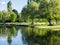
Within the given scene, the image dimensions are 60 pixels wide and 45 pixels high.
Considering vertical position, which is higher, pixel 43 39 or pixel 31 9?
pixel 31 9

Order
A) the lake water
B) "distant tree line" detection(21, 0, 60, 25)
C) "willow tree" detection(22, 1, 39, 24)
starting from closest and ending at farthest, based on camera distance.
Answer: the lake water < "distant tree line" detection(21, 0, 60, 25) < "willow tree" detection(22, 1, 39, 24)

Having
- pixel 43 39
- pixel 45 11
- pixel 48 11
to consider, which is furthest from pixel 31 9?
pixel 43 39

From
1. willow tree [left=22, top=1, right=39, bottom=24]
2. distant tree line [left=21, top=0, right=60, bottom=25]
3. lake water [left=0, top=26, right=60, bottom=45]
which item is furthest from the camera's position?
willow tree [left=22, top=1, right=39, bottom=24]

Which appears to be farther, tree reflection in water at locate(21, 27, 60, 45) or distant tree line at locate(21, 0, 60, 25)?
distant tree line at locate(21, 0, 60, 25)

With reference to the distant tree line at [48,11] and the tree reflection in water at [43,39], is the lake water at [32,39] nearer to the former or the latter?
the tree reflection in water at [43,39]

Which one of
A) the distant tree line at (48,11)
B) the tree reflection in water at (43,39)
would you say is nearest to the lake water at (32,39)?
the tree reflection in water at (43,39)

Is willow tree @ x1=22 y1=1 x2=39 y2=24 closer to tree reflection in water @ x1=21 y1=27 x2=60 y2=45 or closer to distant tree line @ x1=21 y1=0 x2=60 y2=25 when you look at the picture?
distant tree line @ x1=21 y1=0 x2=60 y2=25

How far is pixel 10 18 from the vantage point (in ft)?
393

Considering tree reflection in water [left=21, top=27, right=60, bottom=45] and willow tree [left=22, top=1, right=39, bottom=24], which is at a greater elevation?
willow tree [left=22, top=1, right=39, bottom=24]

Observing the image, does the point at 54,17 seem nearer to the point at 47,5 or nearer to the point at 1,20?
the point at 47,5

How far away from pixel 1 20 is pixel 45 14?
5426 cm

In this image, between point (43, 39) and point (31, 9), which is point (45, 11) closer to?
point (31, 9)

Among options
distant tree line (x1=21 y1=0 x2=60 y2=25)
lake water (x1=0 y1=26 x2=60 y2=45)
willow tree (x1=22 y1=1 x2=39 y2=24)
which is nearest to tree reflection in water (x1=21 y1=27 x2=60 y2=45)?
lake water (x1=0 y1=26 x2=60 y2=45)

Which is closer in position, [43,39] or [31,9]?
[43,39]
